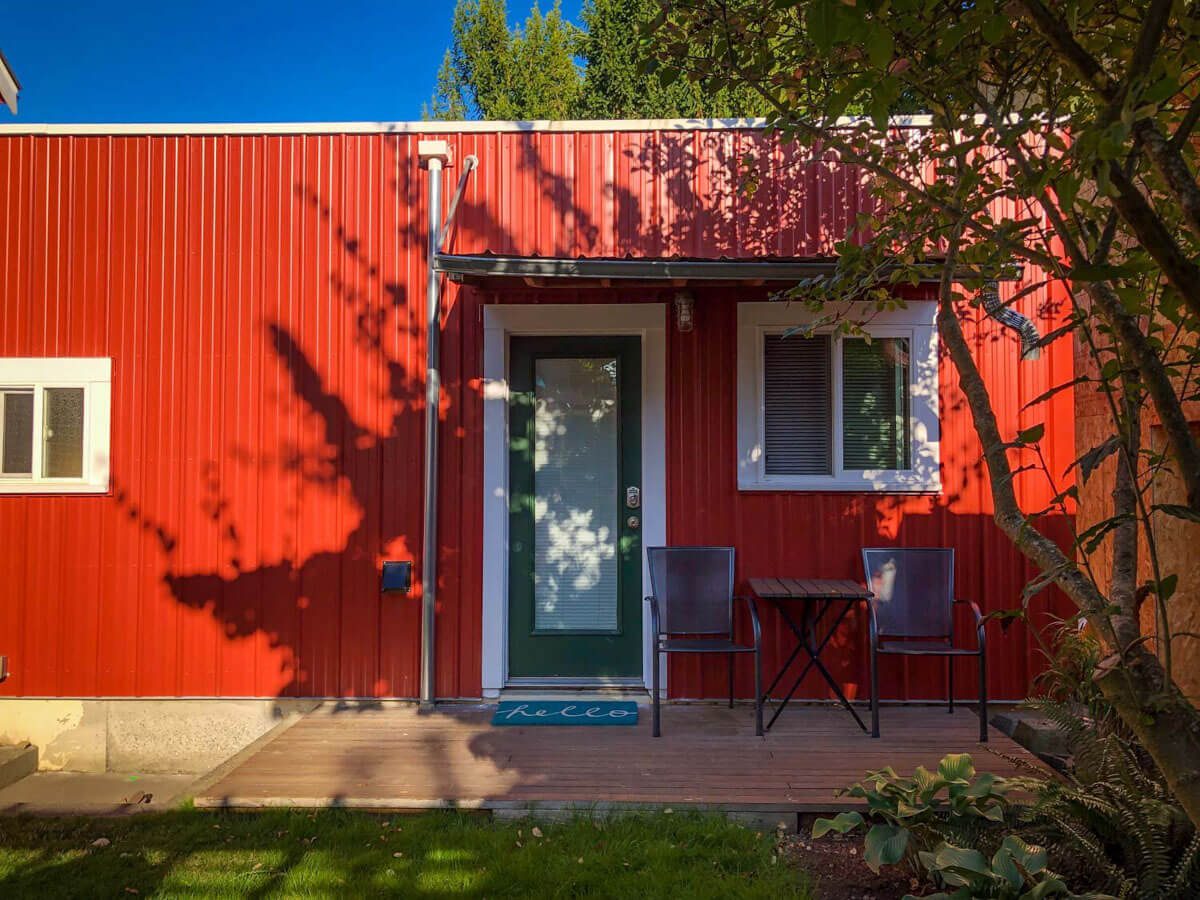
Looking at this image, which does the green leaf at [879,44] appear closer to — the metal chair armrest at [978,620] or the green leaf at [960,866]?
the green leaf at [960,866]

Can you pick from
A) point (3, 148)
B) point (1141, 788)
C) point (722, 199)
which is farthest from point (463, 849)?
point (3, 148)

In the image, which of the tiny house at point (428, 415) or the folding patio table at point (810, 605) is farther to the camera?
the tiny house at point (428, 415)

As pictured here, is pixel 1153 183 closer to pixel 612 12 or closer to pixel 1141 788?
pixel 1141 788

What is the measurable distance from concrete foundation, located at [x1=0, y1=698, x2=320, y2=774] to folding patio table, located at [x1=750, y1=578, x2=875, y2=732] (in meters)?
2.91

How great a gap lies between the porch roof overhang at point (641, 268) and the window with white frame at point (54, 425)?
2562mm

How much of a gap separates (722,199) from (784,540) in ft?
6.95

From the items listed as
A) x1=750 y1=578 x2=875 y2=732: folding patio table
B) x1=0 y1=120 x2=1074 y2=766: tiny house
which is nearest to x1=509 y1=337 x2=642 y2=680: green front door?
x1=0 y1=120 x2=1074 y2=766: tiny house

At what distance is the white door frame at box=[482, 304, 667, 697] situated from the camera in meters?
4.82

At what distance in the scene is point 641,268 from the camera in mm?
4035

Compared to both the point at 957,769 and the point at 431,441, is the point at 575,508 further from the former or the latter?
the point at 957,769

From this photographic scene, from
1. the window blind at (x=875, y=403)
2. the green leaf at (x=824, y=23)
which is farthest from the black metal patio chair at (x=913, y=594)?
the green leaf at (x=824, y=23)

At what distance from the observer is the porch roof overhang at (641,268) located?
4.03 meters

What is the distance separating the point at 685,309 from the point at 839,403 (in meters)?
1.09

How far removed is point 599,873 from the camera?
286cm
